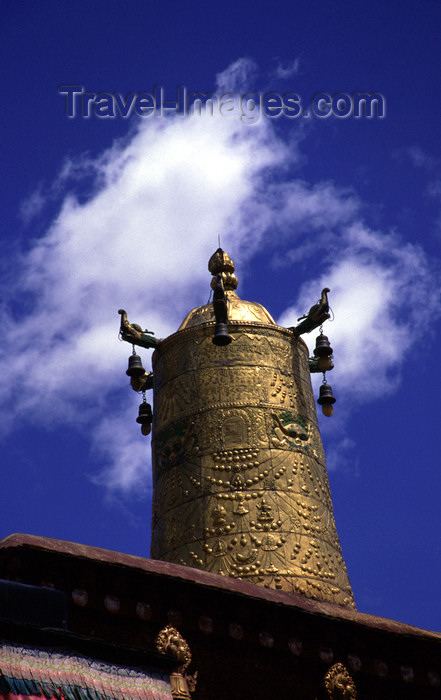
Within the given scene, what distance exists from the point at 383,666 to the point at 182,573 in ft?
8.98

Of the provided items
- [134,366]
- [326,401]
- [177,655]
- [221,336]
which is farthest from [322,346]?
[177,655]

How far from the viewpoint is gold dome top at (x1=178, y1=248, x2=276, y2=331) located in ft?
48.4

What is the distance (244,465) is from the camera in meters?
13.5

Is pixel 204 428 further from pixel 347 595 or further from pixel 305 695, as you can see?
pixel 305 695

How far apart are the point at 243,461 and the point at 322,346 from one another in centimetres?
215

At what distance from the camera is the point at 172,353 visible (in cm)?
1462

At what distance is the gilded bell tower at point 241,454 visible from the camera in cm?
1300

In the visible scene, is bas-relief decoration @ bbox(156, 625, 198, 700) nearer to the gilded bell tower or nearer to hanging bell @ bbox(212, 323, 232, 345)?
the gilded bell tower

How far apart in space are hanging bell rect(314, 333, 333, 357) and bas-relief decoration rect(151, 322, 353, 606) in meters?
0.27

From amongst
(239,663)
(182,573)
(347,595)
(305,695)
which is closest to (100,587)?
(182,573)

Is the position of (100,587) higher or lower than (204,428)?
lower

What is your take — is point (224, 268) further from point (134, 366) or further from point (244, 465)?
point (244, 465)

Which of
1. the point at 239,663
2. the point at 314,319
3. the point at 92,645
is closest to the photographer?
the point at 92,645

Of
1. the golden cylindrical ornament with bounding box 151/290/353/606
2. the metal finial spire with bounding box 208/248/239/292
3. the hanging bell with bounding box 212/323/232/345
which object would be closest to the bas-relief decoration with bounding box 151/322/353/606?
the golden cylindrical ornament with bounding box 151/290/353/606
